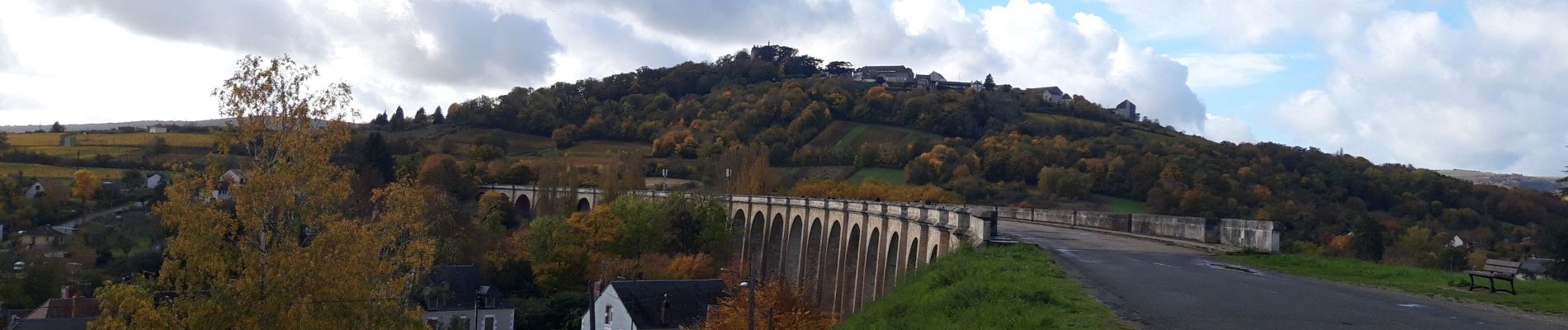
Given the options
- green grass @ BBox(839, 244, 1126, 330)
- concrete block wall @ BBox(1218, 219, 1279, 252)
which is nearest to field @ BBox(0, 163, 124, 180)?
concrete block wall @ BBox(1218, 219, 1279, 252)

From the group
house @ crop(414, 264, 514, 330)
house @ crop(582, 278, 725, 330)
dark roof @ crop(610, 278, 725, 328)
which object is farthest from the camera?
house @ crop(414, 264, 514, 330)

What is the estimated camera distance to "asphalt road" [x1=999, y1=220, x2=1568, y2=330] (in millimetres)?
10328

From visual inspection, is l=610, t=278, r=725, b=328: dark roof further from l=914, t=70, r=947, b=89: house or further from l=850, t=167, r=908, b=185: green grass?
l=914, t=70, r=947, b=89: house

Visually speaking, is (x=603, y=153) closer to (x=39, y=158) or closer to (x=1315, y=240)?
(x=39, y=158)

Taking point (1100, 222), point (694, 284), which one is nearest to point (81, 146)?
point (694, 284)

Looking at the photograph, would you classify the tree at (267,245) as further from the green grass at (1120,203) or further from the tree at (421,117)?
the tree at (421,117)

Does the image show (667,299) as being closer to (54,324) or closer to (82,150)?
(54,324)

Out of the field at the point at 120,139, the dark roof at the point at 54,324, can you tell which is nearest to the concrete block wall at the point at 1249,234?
the dark roof at the point at 54,324

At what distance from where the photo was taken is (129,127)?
105 m

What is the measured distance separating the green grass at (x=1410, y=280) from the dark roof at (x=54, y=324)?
32973mm

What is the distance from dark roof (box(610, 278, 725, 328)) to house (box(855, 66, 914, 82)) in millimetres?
133910

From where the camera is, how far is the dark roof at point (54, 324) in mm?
34781

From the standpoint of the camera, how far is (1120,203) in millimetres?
70750

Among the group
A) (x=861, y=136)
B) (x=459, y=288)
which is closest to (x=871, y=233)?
(x=459, y=288)
